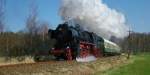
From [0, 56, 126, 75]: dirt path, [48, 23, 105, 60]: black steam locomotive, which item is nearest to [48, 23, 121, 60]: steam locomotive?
[48, 23, 105, 60]: black steam locomotive

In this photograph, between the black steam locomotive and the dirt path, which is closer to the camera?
the dirt path

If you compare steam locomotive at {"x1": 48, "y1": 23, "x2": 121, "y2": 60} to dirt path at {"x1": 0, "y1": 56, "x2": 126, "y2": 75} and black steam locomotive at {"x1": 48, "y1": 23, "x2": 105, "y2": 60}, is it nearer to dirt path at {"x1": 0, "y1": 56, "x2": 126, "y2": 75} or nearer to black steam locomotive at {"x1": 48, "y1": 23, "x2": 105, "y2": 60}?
black steam locomotive at {"x1": 48, "y1": 23, "x2": 105, "y2": 60}

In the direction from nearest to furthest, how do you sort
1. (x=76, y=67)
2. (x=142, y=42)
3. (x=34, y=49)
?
(x=76, y=67), (x=34, y=49), (x=142, y=42)

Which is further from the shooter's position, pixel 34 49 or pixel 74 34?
pixel 34 49

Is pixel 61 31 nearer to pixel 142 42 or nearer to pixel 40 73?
pixel 40 73

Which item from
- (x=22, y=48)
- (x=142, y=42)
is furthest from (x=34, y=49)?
(x=142, y=42)

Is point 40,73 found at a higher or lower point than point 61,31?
lower

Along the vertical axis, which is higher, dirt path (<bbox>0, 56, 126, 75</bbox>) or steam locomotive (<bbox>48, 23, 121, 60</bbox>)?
steam locomotive (<bbox>48, 23, 121, 60</bbox>)

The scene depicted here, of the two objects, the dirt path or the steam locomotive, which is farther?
the steam locomotive

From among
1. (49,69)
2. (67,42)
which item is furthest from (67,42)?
(49,69)

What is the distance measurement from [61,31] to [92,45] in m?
7.42

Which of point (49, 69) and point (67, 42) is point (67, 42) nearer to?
point (67, 42)

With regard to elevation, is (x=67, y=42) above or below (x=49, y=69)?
above

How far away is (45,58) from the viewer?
29.9 metres
